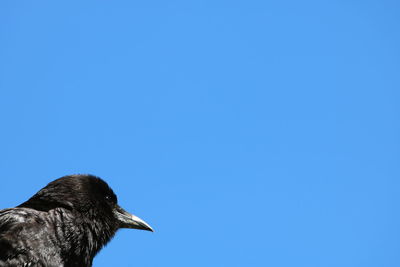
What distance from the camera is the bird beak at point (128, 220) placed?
9.17 meters

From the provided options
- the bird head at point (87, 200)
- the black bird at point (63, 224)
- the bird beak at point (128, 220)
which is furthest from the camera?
the bird beak at point (128, 220)

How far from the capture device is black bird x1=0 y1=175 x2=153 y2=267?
7500 millimetres

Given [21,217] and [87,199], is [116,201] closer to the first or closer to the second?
[87,199]

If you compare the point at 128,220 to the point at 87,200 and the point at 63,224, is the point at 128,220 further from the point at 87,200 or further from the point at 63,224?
the point at 63,224

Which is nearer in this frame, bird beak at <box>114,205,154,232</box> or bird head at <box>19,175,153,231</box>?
bird head at <box>19,175,153,231</box>

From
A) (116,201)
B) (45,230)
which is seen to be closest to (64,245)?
(45,230)

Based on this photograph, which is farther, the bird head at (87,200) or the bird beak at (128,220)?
the bird beak at (128,220)

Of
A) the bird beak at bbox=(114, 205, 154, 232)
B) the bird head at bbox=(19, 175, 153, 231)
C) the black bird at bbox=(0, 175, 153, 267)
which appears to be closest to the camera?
Answer: the black bird at bbox=(0, 175, 153, 267)

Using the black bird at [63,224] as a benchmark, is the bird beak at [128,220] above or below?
above

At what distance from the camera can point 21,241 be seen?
7.51 m

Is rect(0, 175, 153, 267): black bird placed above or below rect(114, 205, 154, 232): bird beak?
below

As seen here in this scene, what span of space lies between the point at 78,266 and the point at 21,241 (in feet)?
2.60

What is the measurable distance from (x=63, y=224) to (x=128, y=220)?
1.41 metres

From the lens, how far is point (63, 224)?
313 inches
